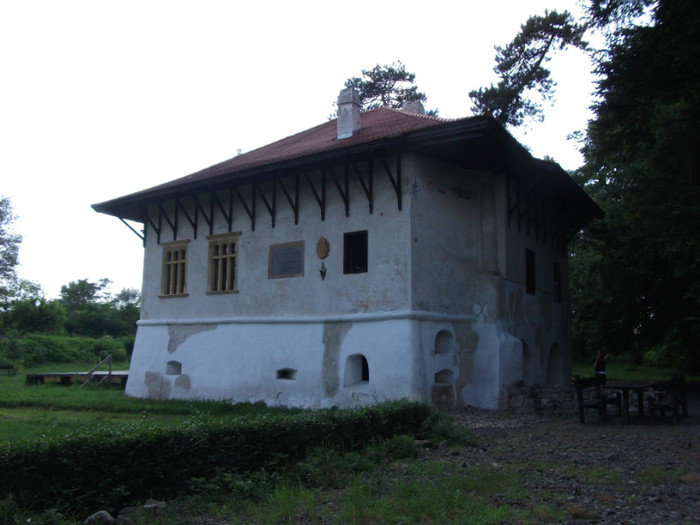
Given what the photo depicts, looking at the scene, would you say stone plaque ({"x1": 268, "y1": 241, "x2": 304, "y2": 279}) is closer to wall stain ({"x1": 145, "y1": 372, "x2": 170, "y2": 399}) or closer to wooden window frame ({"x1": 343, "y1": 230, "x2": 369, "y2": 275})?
wooden window frame ({"x1": 343, "y1": 230, "x2": 369, "y2": 275})

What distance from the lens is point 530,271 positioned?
19781mm

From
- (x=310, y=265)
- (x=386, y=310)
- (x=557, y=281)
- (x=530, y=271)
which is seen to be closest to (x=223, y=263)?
(x=310, y=265)

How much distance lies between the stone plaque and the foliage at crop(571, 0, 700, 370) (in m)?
8.50

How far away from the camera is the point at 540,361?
65.8ft

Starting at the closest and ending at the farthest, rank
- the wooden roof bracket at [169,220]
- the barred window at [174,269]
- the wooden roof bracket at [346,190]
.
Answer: the wooden roof bracket at [346,190]
the barred window at [174,269]
the wooden roof bracket at [169,220]

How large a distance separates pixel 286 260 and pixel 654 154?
9.81 m

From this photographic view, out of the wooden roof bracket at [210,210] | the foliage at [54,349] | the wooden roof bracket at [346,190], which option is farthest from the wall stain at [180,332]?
the foliage at [54,349]

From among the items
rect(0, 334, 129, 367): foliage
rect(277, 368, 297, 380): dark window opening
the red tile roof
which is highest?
the red tile roof

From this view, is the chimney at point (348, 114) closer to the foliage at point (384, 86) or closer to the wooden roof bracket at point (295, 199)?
the wooden roof bracket at point (295, 199)

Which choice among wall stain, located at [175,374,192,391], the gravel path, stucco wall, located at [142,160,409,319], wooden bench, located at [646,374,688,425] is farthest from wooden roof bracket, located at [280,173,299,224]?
wooden bench, located at [646,374,688,425]

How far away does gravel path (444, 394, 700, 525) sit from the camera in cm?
662

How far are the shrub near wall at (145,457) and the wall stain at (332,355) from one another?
7005 mm

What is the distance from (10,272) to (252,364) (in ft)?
112

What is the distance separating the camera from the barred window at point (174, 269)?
69.9ft
